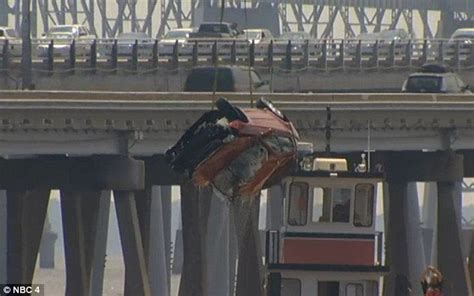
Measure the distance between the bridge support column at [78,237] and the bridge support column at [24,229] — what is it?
633 mm

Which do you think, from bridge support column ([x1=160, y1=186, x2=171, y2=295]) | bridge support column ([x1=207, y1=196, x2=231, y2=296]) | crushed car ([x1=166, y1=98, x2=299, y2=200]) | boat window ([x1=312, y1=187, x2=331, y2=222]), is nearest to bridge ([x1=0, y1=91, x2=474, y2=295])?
bridge support column ([x1=207, y1=196, x2=231, y2=296])

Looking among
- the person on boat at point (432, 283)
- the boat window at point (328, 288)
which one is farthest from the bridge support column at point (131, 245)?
the person on boat at point (432, 283)

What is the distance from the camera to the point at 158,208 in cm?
9444

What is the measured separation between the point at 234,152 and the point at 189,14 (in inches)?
5302

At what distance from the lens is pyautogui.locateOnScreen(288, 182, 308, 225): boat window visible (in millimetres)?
48781

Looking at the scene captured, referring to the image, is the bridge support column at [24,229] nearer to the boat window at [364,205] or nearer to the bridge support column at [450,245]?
the bridge support column at [450,245]

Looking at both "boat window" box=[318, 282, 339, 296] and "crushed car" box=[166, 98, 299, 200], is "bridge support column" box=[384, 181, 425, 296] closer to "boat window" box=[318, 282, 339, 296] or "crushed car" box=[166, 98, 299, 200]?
"boat window" box=[318, 282, 339, 296]

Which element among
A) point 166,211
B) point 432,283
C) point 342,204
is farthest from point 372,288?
point 166,211

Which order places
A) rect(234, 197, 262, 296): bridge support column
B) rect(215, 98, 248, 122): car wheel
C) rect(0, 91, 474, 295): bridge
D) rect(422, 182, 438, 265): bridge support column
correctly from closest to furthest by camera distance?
rect(215, 98, 248, 122): car wheel, rect(0, 91, 474, 295): bridge, rect(234, 197, 262, 296): bridge support column, rect(422, 182, 438, 265): bridge support column

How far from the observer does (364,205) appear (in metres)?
49.1

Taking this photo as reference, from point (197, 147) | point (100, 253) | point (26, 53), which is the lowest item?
point (100, 253)

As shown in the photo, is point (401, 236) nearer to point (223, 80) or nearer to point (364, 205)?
point (223, 80)

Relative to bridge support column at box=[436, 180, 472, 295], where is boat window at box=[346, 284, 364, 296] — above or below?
above

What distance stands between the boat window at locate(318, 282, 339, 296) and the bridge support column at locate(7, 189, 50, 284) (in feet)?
78.3
